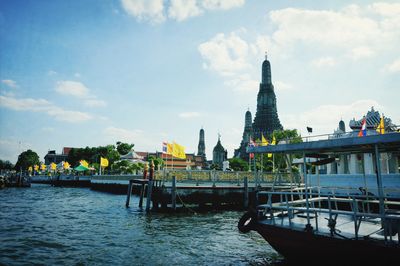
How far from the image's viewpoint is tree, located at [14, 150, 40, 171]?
416ft

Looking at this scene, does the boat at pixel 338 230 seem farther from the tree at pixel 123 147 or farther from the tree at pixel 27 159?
the tree at pixel 27 159

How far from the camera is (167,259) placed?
10859 mm

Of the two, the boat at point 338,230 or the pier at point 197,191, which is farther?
the pier at point 197,191

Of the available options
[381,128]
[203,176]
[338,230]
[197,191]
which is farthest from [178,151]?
[381,128]

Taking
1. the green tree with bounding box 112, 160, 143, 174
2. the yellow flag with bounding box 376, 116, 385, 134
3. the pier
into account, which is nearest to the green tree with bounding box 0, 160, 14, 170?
the green tree with bounding box 112, 160, 143, 174

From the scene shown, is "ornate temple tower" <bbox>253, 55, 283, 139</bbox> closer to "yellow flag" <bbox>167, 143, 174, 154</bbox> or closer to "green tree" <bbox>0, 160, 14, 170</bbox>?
"yellow flag" <bbox>167, 143, 174, 154</bbox>

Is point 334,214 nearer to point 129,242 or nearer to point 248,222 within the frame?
point 248,222

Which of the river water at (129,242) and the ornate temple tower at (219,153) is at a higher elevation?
the ornate temple tower at (219,153)

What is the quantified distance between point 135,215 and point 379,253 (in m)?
18.0

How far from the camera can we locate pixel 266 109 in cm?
10625

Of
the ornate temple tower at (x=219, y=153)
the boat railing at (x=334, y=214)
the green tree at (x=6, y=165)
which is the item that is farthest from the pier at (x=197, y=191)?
the green tree at (x=6, y=165)

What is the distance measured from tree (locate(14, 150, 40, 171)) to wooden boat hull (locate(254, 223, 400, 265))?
471 ft

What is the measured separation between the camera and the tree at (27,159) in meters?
127

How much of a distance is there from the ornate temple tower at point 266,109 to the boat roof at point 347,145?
9539cm
